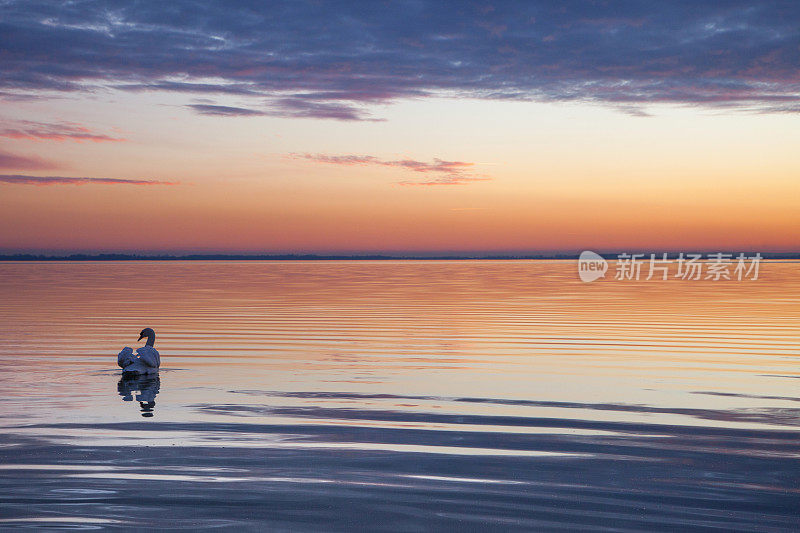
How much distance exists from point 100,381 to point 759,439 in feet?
39.3

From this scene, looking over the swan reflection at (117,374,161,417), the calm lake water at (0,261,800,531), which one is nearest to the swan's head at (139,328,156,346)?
Answer: the calm lake water at (0,261,800,531)

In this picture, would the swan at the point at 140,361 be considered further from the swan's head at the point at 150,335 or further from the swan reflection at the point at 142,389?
the swan's head at the point at 150,335

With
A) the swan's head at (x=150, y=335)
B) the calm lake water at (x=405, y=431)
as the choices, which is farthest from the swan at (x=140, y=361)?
the swan's head at (x=150, y=335)

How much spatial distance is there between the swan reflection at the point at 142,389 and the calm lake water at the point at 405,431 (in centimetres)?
9

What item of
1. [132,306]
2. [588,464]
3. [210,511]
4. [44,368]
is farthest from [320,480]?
[132,306]

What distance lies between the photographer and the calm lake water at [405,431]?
769 centimetres

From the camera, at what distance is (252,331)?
2561 centimetres

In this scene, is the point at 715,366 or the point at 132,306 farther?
the point at 132,306

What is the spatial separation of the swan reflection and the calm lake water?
0.30ft

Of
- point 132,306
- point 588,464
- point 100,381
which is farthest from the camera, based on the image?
point 132,306

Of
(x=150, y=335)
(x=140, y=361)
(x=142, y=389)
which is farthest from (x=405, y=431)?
(x=150, y=335)

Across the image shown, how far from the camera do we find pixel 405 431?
11133 mm

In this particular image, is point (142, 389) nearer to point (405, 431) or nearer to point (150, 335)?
point (150, 335)

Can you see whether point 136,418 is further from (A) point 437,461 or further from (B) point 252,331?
(B) point 252,331
